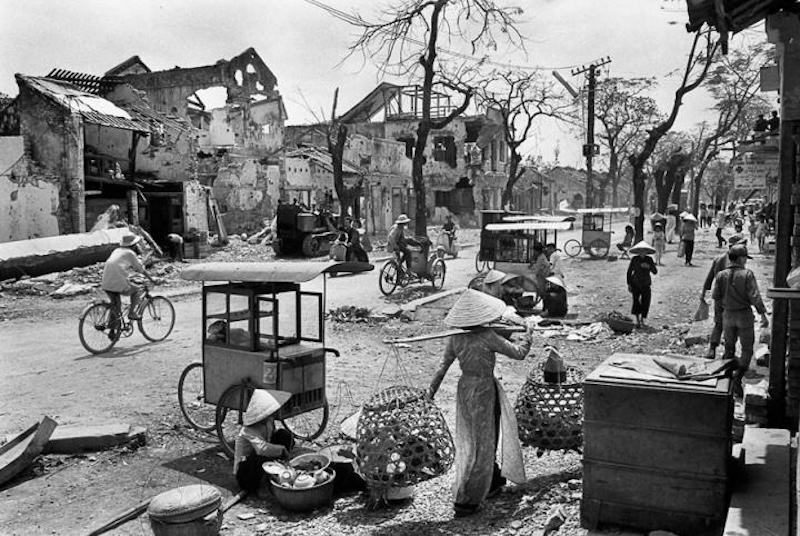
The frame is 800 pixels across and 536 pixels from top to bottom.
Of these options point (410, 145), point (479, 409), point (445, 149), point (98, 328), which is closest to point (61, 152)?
point (98, 328)

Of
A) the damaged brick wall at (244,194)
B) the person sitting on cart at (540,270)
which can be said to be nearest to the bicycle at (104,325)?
the person sitting on cart at (540,270)

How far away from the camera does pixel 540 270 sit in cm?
1398

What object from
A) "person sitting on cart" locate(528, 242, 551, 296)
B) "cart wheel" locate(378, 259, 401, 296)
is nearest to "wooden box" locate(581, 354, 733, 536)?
"person sitting on cart" locate(528, 242, 551, 296)

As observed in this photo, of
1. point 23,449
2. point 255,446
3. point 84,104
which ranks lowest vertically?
point 23,449

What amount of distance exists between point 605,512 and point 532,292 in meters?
10.3

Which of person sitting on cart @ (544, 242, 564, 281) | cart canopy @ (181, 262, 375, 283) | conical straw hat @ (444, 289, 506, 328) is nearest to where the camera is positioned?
conical straw hat @ (444, 289, 506, 328)

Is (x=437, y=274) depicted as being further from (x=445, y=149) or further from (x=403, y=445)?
(x=445, y=149)

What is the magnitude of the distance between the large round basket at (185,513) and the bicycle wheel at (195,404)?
197cm

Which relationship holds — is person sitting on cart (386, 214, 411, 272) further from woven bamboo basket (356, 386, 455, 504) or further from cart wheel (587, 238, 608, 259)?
cart wheel (587, 238, 608, 259)

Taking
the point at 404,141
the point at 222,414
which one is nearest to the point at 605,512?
the point at 222,414

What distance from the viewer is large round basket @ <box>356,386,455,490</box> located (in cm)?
526

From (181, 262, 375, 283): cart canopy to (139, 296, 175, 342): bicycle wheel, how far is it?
15.3ft

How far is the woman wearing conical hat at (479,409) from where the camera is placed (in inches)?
203

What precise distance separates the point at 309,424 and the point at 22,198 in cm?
1518
